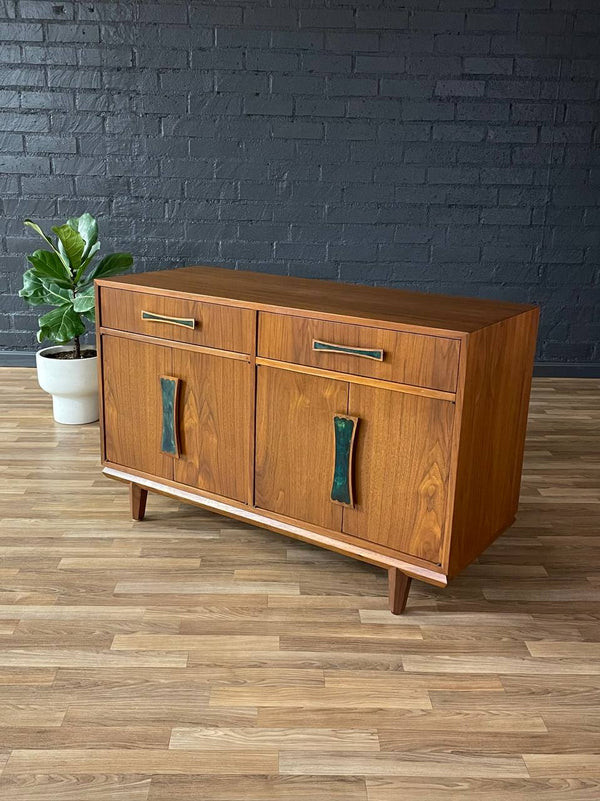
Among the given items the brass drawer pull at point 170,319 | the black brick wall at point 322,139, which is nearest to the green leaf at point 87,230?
the black brick wall at point 322,139

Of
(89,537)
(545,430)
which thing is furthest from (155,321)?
(545,430)

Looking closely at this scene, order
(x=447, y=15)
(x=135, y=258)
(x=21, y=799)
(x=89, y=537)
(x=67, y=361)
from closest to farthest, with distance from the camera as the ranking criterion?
(x=21, y=799)
(x=89, y=537)
(x=67, y=361)
(x=447, y=15)
(x=135, y=258)

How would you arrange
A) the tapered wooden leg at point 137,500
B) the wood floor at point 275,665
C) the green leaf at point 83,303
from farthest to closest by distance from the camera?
the green leaf at point 83,303, the tapered wooden leg at point 137,500, the wood floor at point 275,665

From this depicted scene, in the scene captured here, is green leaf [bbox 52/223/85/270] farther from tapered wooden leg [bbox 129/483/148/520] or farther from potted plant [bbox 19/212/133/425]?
tapered wooden leg [bbox 129/483/148/520]

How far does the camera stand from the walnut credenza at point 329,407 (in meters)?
1.81

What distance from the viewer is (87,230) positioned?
3.31 m

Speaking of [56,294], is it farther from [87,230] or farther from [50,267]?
[87,230]

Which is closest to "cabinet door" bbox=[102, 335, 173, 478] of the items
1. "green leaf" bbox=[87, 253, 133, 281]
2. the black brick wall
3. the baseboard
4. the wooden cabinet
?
the wooden cabinet

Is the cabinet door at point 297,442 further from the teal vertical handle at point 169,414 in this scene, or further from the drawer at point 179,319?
the teal vertical handle at point 169,414

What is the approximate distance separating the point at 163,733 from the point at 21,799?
280 millimetres

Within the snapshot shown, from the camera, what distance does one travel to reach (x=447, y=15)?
379cm

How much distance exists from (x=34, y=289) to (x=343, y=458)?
1.91m

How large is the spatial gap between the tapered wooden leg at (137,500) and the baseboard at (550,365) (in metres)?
2.04

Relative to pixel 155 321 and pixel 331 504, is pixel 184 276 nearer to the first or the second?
pixel 155 321
